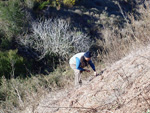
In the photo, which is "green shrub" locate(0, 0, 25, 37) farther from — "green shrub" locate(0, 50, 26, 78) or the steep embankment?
the steep embankment

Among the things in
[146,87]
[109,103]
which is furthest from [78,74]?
[146,87]

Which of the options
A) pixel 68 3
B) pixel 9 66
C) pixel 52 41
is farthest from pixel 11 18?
pixel 68 3

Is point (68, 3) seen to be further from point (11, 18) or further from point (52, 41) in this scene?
Answer: point (11, 18)

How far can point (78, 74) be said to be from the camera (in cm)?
486

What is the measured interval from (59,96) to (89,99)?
1207 millimetres

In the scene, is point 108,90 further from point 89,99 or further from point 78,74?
point 78,74

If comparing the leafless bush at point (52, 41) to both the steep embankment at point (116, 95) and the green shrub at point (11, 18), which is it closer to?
the green shrub at point (11, 18)

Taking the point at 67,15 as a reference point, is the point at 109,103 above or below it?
below

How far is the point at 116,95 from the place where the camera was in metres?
3.04

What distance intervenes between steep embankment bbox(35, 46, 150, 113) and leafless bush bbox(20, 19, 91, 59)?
26.6ft

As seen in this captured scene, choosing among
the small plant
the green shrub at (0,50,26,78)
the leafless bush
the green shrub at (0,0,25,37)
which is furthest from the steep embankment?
the small plant

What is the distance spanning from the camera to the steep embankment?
9.21 ft

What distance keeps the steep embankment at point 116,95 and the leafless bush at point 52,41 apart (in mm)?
8095

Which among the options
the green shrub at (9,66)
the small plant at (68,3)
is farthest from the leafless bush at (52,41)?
the small plant at (68,3)
